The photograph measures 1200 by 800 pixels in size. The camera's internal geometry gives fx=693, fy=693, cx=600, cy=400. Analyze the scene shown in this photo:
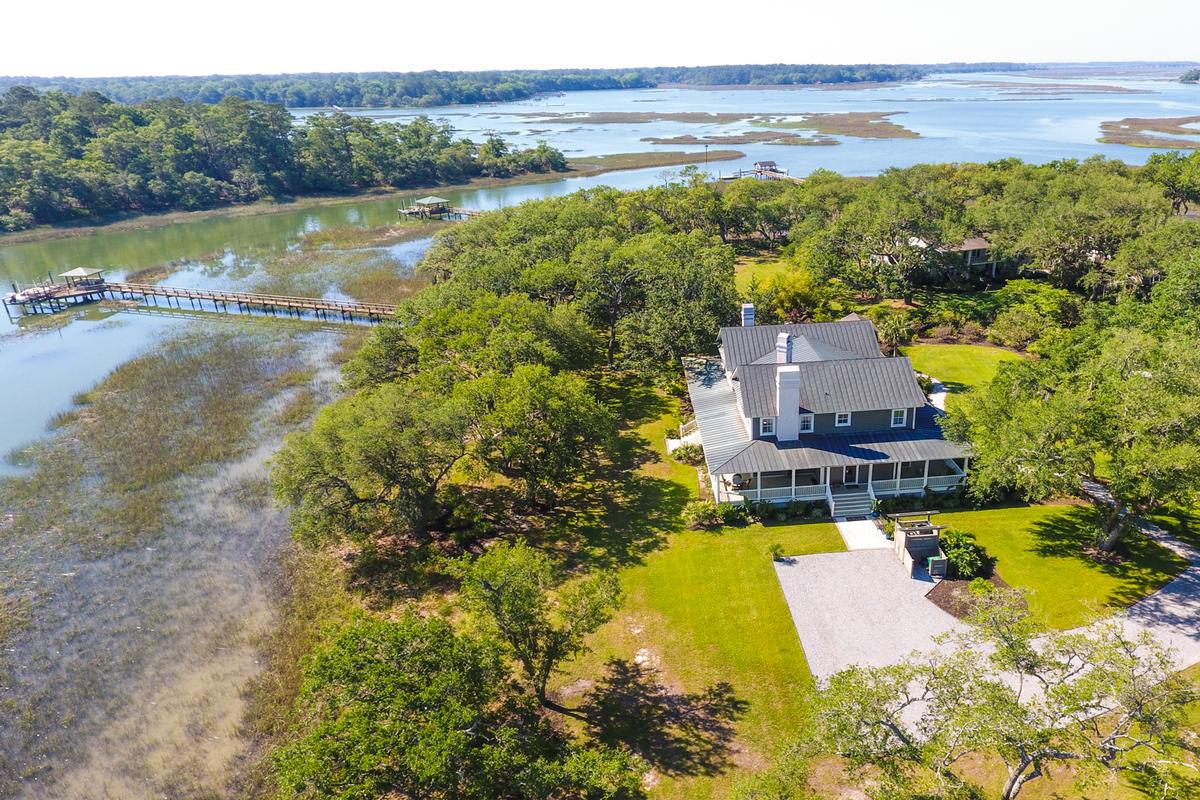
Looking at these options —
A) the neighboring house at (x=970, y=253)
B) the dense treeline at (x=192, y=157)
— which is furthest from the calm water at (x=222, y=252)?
the neighboring house at (x=970, y=253)

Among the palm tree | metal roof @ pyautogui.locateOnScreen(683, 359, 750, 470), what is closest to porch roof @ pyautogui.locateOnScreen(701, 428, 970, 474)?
metal roof @ pyautogui.locateOnScreen(683, 359, 750, 470)

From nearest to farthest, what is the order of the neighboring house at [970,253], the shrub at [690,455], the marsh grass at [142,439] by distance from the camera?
the marsh grass at [142,439] < the shrub at [690,455] < the neighboring house at [970,253]

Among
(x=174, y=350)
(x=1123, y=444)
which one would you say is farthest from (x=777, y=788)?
(x=174, y=350)

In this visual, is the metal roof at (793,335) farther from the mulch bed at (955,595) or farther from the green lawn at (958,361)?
the mulch bed at (955,595)

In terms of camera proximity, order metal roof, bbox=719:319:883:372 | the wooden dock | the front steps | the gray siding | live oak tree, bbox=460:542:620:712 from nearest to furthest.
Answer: live oak tree, bbox=460:542:620:712
the front steps
the gray siding
metal roof, bbox=719:319:883:372
the wooden dock

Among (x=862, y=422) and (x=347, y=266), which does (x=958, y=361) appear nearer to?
(x=862, y=422)

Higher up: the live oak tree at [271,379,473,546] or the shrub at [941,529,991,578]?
the live oak tree at [271,379,473,546]

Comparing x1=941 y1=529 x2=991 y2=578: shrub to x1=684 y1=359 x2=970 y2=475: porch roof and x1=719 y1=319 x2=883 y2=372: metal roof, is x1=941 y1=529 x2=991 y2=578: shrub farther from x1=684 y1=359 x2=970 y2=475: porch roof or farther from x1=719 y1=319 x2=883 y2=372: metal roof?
x1=719 y1=319 x2=883 y2=372: metal roof
